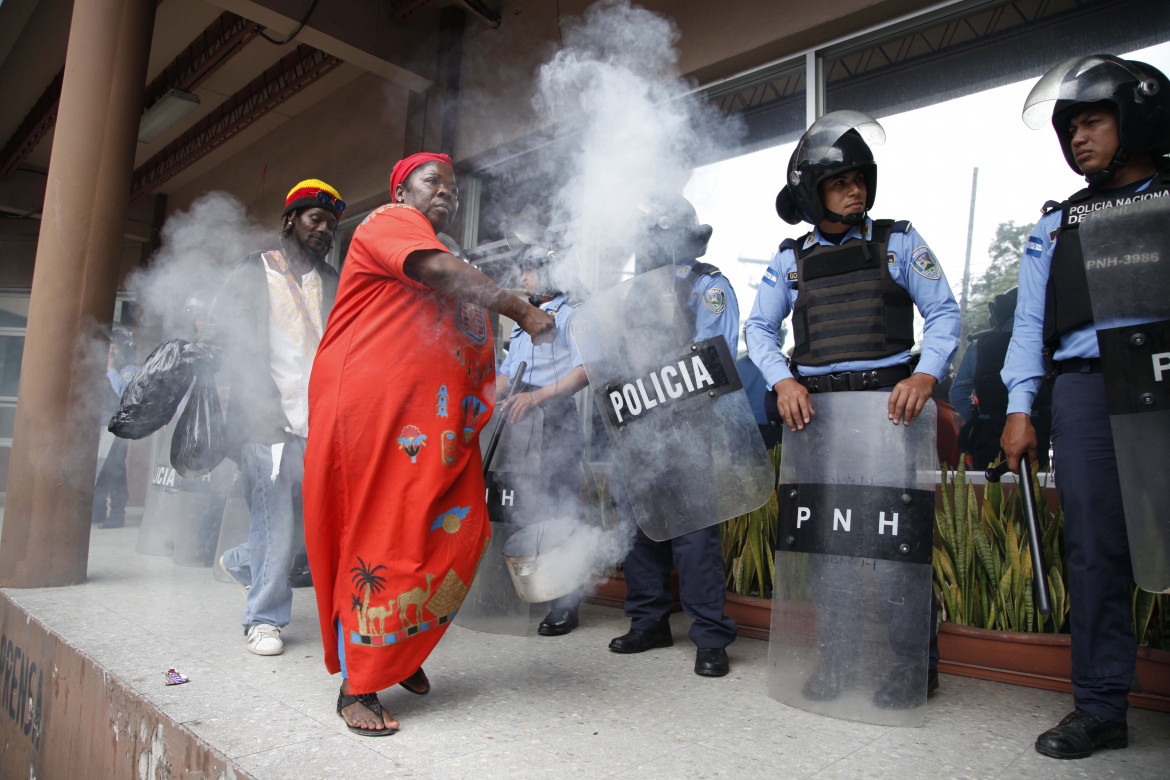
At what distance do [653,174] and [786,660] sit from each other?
202 centimetres

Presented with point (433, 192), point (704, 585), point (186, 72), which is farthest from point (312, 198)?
point (186, 72)

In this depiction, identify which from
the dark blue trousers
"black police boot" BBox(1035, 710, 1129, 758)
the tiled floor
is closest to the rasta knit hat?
the tiled floor

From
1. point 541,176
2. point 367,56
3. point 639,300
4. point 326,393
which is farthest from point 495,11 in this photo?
point 326,393

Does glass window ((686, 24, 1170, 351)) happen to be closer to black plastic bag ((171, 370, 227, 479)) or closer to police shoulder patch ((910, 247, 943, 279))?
police shoulder patch ((910, 247, 943, 279))

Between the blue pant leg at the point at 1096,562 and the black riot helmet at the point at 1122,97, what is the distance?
2.06 feet

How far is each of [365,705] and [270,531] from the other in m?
1.14

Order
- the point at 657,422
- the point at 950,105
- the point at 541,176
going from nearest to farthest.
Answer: the point at 657,422
the point at 950,105
the point at 541,176

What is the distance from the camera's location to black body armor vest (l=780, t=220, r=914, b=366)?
7.50 feet

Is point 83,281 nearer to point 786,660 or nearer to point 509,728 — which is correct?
point 509,728

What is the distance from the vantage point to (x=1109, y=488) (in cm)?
194

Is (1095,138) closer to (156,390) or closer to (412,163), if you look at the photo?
(412,163)

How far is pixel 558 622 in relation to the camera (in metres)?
3.17

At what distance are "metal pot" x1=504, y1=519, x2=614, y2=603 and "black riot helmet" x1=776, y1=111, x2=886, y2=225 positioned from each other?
140cm

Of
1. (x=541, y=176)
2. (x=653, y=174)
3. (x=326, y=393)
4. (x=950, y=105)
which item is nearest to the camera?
(x=326, y=393)
